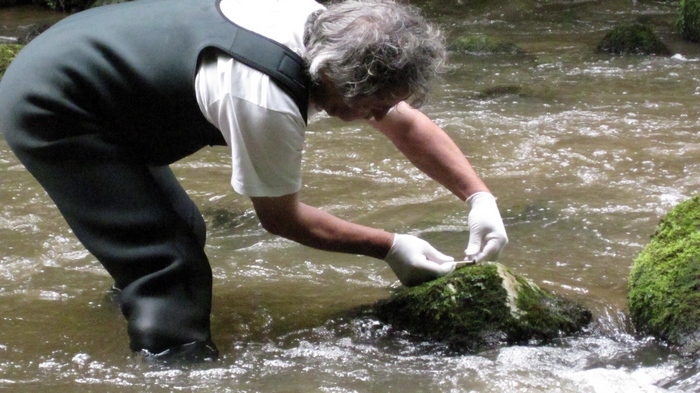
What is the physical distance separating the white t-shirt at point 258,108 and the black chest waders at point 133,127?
5 centimetres

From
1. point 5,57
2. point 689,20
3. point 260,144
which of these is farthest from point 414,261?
point 689,20

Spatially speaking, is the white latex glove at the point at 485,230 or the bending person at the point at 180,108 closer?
the bending person at the point at 180,108

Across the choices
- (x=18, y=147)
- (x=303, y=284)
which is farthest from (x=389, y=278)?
(x=18, y=147)

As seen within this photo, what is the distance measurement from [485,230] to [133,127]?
1.41 m

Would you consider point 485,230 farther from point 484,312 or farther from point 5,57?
point 5,57

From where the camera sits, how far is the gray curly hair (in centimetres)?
240

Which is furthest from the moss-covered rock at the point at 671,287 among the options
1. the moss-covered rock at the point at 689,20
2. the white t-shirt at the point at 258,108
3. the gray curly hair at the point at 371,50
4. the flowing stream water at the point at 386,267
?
the moss-covered rock at the point at 689,20

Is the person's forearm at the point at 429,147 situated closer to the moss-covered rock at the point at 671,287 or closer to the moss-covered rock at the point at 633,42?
the moss-covered rock at the point at 671,287

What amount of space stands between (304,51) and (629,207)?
2646 millimetres

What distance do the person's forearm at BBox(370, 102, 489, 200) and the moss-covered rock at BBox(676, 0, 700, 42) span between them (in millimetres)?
7590

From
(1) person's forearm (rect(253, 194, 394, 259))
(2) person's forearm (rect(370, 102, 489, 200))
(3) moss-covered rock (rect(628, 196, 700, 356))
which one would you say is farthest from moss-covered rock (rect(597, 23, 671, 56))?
(1) person's forearm (rect(253, 194, 394, 259))

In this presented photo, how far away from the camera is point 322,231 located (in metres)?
2.83

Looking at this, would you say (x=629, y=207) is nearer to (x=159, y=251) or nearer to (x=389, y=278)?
(x=389, y=278)

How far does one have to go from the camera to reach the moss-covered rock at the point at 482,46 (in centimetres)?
953
